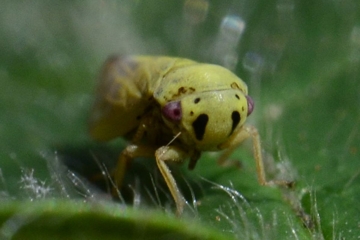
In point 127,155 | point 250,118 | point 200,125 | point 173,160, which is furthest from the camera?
point 250,118

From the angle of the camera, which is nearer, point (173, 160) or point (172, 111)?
point (172, 111)

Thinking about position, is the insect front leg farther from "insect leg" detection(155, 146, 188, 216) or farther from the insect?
"insect leg" detection(155, 146, 188, 216)

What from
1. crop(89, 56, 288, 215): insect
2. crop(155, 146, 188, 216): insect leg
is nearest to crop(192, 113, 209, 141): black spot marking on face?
crop(89, 56, 288, 215): insect

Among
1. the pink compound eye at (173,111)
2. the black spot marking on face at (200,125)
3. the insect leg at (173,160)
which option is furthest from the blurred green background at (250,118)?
the pink compound eye at (173,111)

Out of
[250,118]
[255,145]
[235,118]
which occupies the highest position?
[235,118]

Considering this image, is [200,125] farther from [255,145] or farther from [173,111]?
[255,145]

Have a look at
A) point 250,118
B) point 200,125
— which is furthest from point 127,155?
point 250,118

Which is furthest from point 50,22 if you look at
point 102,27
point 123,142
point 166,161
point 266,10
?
point 166,161

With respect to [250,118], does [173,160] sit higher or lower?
higher

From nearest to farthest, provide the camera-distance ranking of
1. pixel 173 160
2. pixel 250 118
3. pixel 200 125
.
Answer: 1. pixel 200 125
2. pixel 173 160
3. pixel 250 118
